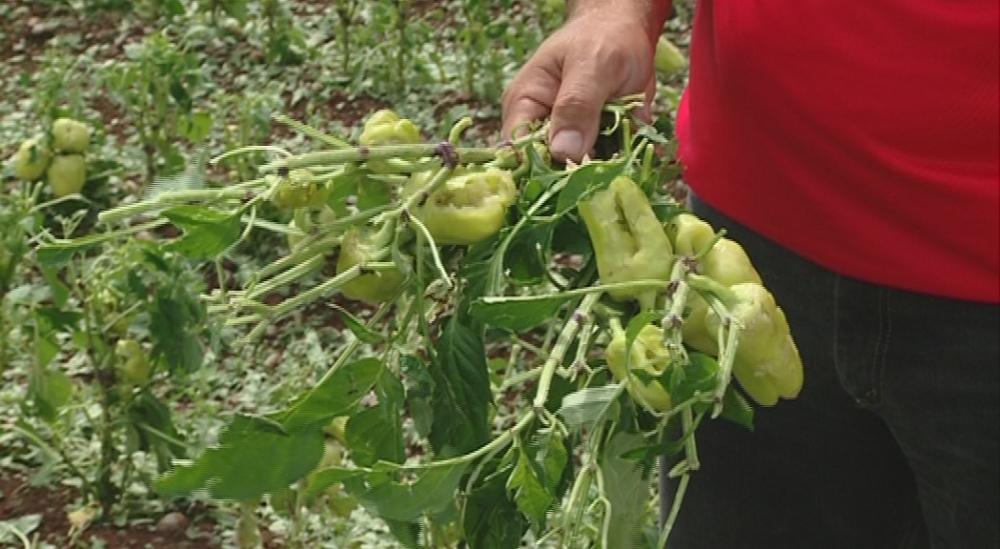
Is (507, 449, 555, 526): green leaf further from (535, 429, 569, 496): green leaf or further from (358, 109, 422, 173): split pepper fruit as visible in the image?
(358, 109, 422, 173): split pepper fruit

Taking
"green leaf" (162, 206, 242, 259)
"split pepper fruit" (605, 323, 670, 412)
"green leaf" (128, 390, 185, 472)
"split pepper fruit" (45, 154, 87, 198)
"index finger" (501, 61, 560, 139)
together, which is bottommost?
"green leaf" (128, 390, 185, 472)

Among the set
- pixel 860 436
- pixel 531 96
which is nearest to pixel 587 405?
pixel 531 96

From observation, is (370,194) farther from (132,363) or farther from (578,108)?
(132,363)

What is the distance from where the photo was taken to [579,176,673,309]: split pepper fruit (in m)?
0.78

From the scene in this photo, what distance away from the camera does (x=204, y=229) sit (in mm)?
840

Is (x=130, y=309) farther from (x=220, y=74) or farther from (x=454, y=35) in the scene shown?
(x=454, y=35)

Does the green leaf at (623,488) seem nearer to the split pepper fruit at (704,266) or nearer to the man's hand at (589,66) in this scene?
the split pepper fruit at (704,266)

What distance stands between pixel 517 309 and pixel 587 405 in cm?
7

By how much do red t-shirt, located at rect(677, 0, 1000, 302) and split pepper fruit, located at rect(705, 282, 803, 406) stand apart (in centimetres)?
33

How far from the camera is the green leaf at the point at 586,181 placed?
0.79 metres

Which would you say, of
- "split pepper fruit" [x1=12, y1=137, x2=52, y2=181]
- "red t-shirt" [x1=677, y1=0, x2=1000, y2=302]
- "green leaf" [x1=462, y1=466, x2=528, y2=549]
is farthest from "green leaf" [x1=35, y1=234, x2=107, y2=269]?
"split pepper fruit" [x1=12, y1=137, x2=52, y2=181]

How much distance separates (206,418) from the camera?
2066 mm

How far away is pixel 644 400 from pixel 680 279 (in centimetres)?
7

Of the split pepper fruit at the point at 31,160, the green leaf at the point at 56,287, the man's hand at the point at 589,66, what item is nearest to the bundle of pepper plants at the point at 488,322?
the man's hand at the point at 589,66
